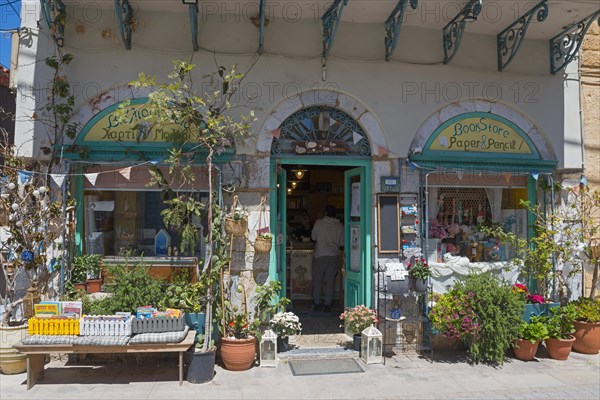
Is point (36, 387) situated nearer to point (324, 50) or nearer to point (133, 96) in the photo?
point (133, 96)

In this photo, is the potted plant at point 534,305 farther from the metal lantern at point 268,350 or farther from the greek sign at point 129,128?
the greek sign at point 129,128

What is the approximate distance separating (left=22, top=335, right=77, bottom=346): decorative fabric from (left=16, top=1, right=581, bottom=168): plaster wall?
86.6 inches

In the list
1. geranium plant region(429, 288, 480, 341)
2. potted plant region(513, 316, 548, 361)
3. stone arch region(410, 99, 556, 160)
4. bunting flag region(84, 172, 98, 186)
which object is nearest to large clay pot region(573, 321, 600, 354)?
potted plant region(513, 316, 548, 361)

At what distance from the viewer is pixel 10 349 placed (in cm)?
554

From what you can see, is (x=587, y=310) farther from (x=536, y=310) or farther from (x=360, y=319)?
(x=360, y=319)

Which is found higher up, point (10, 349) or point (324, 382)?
point (10, 349)

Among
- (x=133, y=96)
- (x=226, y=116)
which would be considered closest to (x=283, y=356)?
(x=226, y=116)

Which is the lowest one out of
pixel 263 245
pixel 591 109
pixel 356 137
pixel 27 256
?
pixel 27 256

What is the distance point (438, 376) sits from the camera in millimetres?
5770

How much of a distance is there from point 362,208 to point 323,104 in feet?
5.01

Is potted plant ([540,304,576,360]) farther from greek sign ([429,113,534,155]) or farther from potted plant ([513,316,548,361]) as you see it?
greek sign ([429,113,534,155])

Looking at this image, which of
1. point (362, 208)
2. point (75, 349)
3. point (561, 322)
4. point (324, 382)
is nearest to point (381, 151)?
point (362, 208)

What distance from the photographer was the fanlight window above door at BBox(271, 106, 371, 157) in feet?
21.6

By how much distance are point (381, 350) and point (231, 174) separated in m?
2.93
